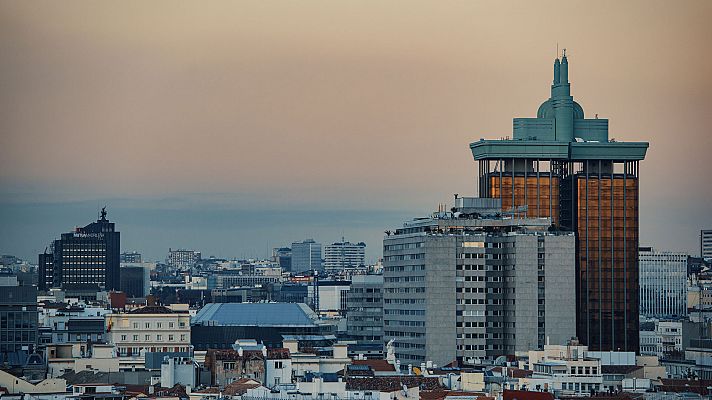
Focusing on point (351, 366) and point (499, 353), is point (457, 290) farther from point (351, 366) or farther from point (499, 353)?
point (351, 366)

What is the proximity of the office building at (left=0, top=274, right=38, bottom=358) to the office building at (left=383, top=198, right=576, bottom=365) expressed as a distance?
2529 cm

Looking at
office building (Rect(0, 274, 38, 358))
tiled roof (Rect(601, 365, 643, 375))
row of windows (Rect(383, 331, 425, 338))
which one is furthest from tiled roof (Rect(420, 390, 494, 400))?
office building (Rect(0, 274, 38, 358))

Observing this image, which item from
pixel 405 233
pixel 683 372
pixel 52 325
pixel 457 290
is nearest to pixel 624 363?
Result: pixel 683 372

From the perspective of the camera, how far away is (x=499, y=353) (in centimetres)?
15575

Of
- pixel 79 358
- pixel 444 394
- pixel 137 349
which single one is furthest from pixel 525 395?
pixel 137 349

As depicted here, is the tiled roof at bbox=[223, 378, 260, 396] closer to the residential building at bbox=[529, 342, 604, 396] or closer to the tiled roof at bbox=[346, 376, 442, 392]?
the tiled roof at bbox=[346, 376, 442, 392]

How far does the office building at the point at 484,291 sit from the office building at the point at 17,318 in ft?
83.0

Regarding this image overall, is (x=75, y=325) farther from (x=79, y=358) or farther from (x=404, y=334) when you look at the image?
(x=79, y=358)

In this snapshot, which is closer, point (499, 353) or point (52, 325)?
point (499, 353)

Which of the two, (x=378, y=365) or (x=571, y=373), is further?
(x=378, y=365)

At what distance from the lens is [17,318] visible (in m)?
160

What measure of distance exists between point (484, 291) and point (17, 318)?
106ft

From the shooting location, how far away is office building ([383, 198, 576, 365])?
155875 mm

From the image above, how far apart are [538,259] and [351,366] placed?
115 feet
